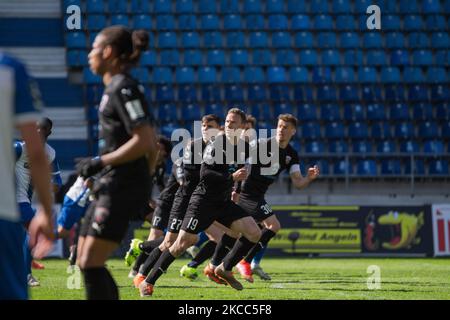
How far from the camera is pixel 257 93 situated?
26484 millimetres

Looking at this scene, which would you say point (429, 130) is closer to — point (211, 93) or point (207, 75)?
point (211, 93)

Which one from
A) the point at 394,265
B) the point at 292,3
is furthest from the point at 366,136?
the point at 394,265

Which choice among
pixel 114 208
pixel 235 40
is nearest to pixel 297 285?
pixel 114 208

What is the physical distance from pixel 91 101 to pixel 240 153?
55.6 ft

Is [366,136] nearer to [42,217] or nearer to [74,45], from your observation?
[74,45]

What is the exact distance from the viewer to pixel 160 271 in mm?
8562

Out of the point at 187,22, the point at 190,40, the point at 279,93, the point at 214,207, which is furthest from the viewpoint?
the point at 187,22

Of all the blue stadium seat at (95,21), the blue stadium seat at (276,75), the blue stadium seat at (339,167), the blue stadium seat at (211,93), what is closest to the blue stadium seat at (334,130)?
the blue stadium seat at (339,167)

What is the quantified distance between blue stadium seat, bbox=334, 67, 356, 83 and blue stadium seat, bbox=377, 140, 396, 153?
Answer: 273 centimetres

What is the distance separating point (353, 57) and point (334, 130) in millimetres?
3371

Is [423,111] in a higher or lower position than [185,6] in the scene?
lower

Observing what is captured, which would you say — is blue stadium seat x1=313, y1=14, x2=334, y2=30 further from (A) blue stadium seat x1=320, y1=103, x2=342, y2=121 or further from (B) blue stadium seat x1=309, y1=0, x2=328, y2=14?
(A) blue stadium seat x1=320, y1=103, x2=342, y2=121

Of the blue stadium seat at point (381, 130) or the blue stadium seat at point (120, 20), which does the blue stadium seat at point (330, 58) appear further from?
the blue stadium seat at point (120, 20)

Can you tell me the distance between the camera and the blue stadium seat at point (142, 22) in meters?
28.1
